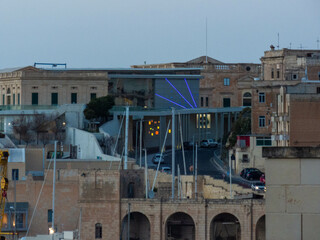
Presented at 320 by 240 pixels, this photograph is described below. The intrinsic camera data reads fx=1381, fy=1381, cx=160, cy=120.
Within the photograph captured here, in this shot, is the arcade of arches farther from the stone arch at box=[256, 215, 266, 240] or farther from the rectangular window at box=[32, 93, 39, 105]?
the rectangular window at box=[32, 93, 39, 105]

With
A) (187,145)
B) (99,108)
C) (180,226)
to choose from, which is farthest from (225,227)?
(99,108)

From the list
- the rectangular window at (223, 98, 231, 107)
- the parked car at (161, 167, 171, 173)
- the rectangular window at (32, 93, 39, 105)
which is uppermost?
the rectangular window at (223, 98, 231, 107)

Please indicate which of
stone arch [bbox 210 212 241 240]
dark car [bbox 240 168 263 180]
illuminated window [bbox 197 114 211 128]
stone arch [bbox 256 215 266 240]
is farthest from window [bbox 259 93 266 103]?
stone arch [bbox 256 215 266 240]

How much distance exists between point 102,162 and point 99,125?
1408 centimetres

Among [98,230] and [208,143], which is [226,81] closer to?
[208,143]

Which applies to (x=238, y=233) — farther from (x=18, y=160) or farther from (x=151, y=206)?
(x=18, y=160)

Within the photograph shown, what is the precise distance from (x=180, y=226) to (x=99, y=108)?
25938 millimetres

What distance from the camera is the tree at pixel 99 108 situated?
75.4 m

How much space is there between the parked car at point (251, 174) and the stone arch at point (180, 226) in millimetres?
10561

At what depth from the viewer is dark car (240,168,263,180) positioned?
6053 centimetres

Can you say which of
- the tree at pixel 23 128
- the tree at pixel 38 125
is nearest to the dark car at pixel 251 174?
the tree at pixel 23 128

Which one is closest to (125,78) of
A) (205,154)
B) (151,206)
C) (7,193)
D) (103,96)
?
(103,96)

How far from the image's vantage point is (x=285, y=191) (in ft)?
34.8

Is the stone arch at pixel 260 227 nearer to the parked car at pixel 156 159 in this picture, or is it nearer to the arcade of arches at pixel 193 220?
the arcade of arches at pixel 193 220
